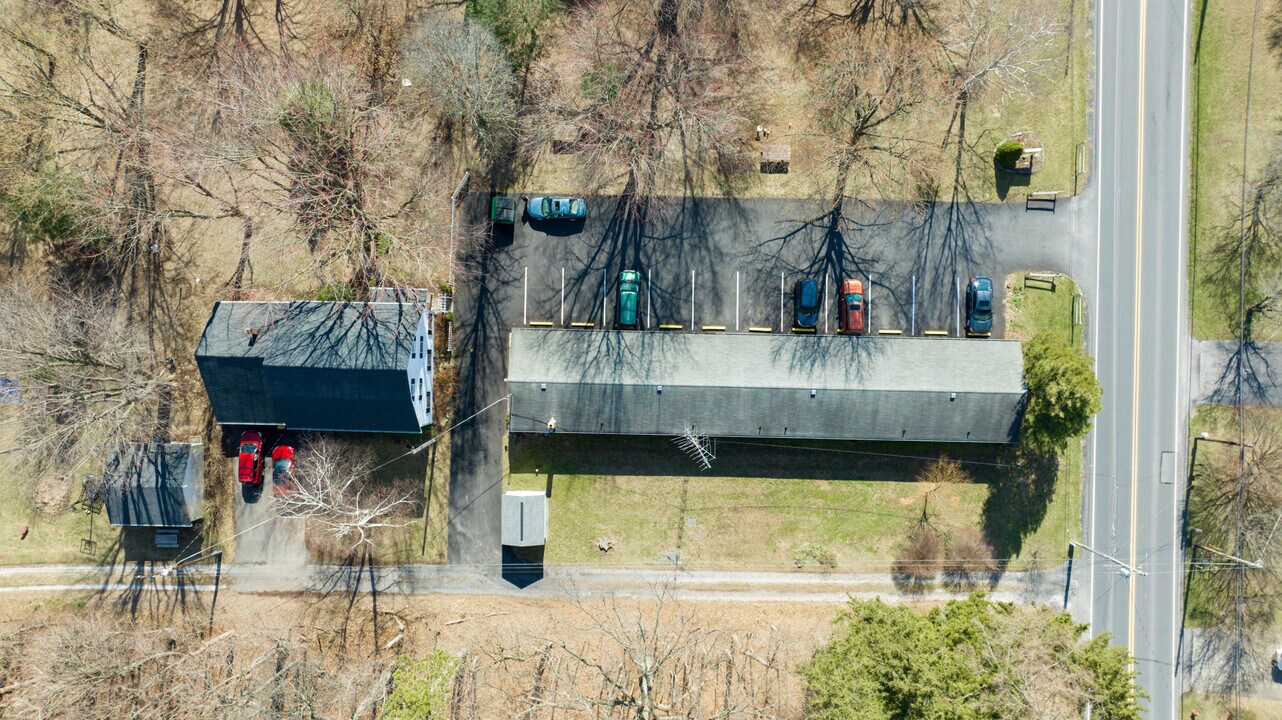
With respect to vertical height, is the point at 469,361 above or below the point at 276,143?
below

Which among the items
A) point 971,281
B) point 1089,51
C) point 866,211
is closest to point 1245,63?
point 1089,51

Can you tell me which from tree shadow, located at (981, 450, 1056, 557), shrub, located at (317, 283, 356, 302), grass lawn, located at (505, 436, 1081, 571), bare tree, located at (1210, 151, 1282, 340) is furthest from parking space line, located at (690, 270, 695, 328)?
bare tree, located at (1210, 151, 1282, 340)

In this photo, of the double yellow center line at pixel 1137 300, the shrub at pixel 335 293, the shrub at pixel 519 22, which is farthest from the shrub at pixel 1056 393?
the shrub at pixel 335 293

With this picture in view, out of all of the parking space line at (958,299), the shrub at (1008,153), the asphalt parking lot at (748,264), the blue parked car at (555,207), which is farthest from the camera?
the asphalt parking lot at (748,264)

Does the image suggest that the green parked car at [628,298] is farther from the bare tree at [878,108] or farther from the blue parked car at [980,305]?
the blue parked car at [980,305]

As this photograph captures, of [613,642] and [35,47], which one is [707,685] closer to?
[613,642]
